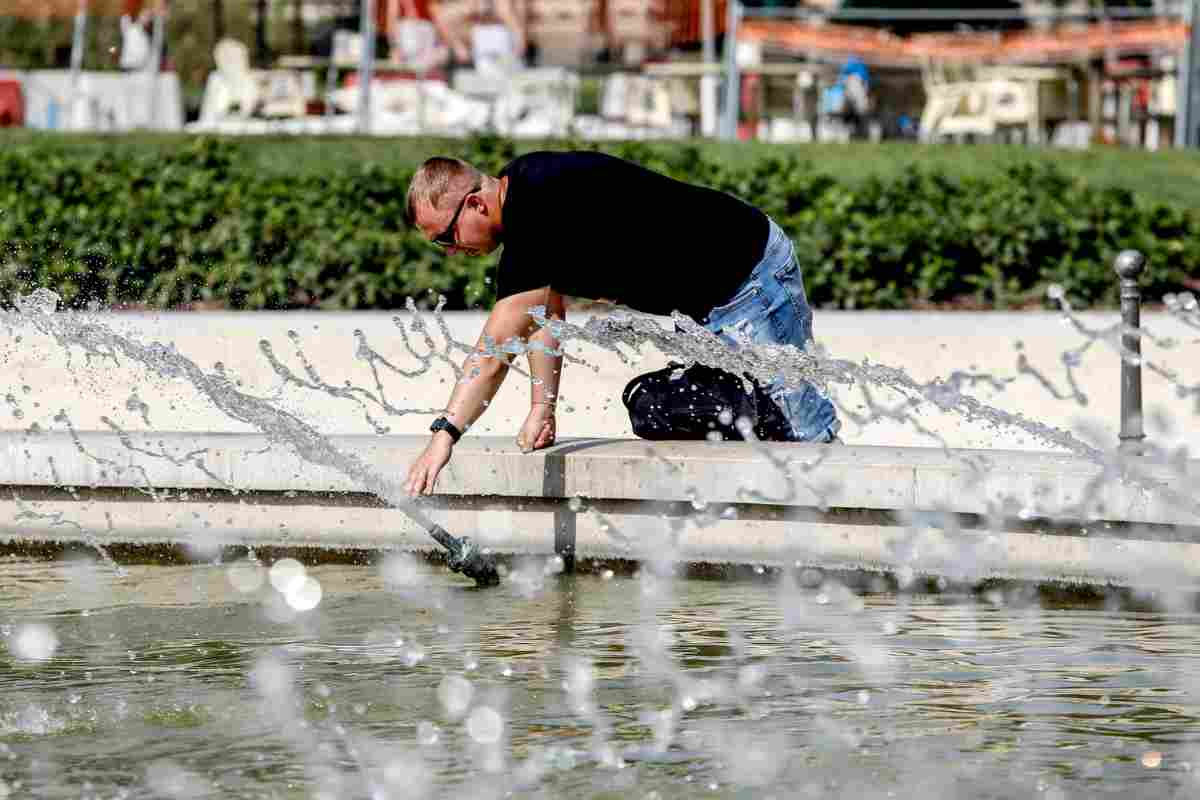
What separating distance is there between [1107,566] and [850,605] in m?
0.71

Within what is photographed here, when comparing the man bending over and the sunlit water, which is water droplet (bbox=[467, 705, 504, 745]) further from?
the man bending over

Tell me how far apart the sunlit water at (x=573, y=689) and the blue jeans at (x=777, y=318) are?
20.7 inches

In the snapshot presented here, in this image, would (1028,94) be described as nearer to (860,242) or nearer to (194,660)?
(860,242)

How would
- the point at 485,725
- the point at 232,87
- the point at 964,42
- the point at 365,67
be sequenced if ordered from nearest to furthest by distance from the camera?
the point at 485,725, the point at 365,67, the point at 964,42, the point at 232,87

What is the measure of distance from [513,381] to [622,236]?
Answer: 2212mm

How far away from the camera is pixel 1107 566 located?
5.82m

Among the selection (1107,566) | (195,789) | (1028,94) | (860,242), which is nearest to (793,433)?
(1107,566)

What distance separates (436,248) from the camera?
1048cm

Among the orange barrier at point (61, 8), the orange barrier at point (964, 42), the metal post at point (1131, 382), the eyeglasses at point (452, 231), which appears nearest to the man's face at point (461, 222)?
the eyeglasses at point (452, 231)

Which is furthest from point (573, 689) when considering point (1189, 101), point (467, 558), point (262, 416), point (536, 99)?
point (536, 99)

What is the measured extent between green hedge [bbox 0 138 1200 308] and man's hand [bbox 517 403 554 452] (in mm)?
3799

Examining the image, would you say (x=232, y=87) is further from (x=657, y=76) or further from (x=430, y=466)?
(x=430, y=466)

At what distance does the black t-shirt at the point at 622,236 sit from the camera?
5.73 metres

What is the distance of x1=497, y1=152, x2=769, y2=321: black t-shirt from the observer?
226 inches
